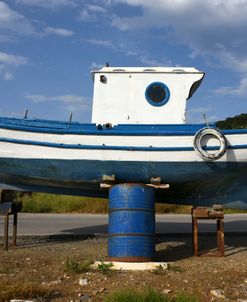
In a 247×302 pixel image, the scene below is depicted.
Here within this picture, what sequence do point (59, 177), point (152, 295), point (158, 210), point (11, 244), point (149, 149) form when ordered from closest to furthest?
point (152, 295) → point (149, 149) → point (59, 177) → point (11, 244) → point (158, 210)

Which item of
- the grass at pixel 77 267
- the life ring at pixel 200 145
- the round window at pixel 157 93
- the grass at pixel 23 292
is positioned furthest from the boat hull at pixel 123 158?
the grass at pixel 23 292

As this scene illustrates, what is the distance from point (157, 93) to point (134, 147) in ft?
5.16

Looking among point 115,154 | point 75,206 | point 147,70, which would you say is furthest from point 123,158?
point 75,206

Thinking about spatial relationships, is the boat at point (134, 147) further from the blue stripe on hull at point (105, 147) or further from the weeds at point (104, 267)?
the weeds at point (104, 267)

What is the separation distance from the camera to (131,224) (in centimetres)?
900

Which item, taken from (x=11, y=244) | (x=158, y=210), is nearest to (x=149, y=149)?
(x=11, y=244)

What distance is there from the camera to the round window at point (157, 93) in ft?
34.5

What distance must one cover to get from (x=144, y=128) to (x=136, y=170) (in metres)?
0.87

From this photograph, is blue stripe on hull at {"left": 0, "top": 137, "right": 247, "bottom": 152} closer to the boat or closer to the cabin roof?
the boat

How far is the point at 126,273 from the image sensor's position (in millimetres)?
8195

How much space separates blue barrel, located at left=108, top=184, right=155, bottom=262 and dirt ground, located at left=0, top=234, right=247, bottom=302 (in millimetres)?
626

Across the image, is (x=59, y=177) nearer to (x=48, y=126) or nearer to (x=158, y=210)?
(x=48, y=126)

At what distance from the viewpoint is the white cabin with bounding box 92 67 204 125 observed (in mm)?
10446

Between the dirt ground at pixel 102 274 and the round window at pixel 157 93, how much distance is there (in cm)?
329
